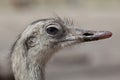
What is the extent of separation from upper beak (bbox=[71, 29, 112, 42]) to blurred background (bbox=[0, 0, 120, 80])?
0.93 meters

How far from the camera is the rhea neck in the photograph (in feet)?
18.1

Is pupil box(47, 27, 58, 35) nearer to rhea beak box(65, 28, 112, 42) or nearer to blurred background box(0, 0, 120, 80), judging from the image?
rhea beak box(65, 28, 112, 42)

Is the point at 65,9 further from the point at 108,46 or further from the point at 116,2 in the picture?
the point at 108,46

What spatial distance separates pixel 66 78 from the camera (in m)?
8.95

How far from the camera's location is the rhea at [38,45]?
18.1 ft

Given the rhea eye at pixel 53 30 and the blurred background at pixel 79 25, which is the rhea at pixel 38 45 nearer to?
the rhea eye at pixel 53 30

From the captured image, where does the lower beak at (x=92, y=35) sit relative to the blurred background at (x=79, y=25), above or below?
above

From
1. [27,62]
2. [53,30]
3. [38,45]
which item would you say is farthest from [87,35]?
[27,62]

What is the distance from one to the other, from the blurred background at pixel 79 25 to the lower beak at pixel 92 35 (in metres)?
0.95

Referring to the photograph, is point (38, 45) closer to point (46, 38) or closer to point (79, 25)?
point (46, 38)

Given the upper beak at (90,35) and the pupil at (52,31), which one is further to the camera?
the pupil at (52,31)

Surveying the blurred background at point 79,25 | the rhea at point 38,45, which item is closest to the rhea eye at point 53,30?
the rhea at point 38,45

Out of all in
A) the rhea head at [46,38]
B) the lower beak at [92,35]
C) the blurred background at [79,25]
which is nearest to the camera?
the lower beak at [92,35]

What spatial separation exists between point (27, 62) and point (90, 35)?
1.72 feet
